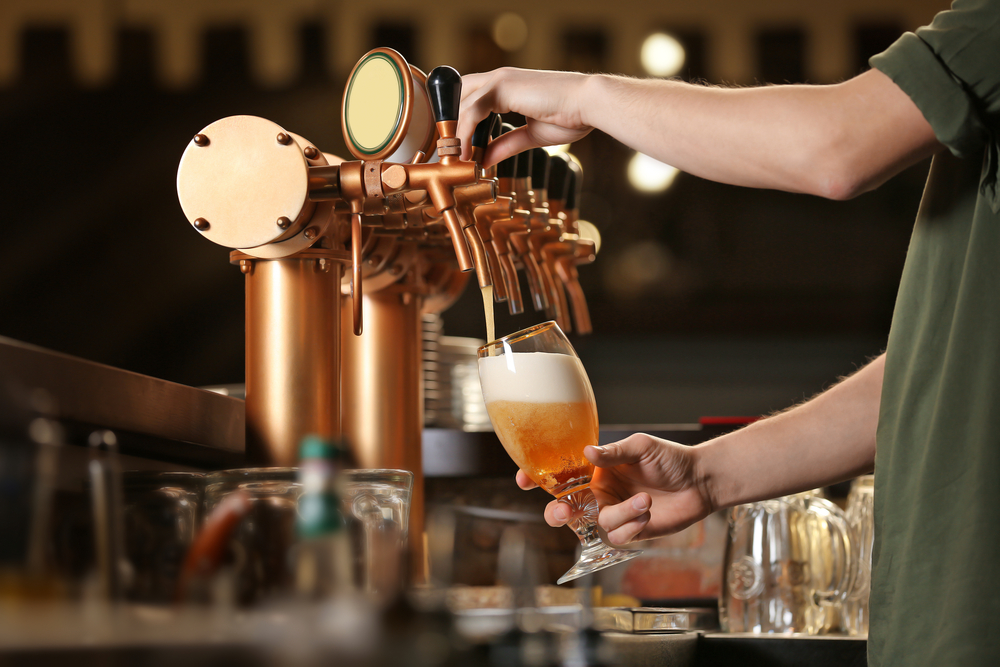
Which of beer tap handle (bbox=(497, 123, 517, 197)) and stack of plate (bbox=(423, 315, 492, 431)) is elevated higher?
beer tap handle (bbox=(497, 123, 517, 197))

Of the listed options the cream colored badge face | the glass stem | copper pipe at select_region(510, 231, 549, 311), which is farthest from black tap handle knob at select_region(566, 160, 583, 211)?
the glass stem

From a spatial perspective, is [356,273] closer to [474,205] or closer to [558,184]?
[474,205]

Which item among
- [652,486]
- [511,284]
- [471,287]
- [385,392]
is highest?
[471,287]

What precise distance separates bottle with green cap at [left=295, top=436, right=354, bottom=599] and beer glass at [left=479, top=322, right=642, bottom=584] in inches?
19.3

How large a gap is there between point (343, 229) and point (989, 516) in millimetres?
698

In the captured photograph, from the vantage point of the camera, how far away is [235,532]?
458 mm

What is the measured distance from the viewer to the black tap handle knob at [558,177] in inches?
49.1

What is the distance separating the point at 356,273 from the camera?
3.14 feet

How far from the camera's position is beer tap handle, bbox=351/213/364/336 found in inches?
37.7

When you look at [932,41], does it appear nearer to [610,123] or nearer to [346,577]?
[610,123]

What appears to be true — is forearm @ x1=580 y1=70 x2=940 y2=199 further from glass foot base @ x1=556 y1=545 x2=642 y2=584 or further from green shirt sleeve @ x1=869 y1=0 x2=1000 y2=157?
glass foot base @ x1=556 y1=545 x2=642 y2=584

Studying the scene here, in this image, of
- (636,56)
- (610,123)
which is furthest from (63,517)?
(636,56)

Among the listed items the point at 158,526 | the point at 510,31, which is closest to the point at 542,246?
the point at 158,526

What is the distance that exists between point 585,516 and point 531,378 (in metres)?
0.16
